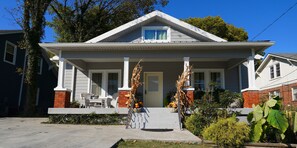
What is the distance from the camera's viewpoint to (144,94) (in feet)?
44.9

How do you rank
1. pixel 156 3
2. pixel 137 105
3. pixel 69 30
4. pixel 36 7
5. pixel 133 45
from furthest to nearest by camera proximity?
pixel 156 3, pixel 69 30, pixel 36 7, pixel 133 45, pixel 137 105

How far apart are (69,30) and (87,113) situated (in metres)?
13.8

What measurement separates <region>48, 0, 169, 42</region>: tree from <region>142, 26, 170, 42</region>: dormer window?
349 inches

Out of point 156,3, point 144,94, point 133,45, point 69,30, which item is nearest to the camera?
point 133,45

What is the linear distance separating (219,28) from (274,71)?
8.07 metres

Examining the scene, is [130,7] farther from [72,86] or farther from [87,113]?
[87,113]

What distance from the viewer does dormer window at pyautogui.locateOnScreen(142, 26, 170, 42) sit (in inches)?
543

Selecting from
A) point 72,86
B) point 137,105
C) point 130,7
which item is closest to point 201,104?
point 137,105

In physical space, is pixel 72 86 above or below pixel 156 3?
below

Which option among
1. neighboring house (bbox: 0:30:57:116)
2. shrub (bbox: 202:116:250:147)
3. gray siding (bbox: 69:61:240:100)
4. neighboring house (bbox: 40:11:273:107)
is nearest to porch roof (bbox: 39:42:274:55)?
neighboring house (bbox: 40:11:273:107)

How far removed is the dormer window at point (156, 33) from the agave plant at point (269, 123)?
25.7 feet

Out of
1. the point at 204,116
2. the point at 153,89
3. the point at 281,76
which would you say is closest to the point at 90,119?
the point at 153,89

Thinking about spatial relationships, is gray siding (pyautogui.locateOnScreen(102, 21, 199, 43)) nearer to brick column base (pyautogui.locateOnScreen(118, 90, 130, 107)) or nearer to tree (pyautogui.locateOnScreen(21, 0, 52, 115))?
brick column base (pyautogui.locateOnScreen(118, 90, 130, 107))

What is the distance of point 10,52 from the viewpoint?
17609 millimetres
